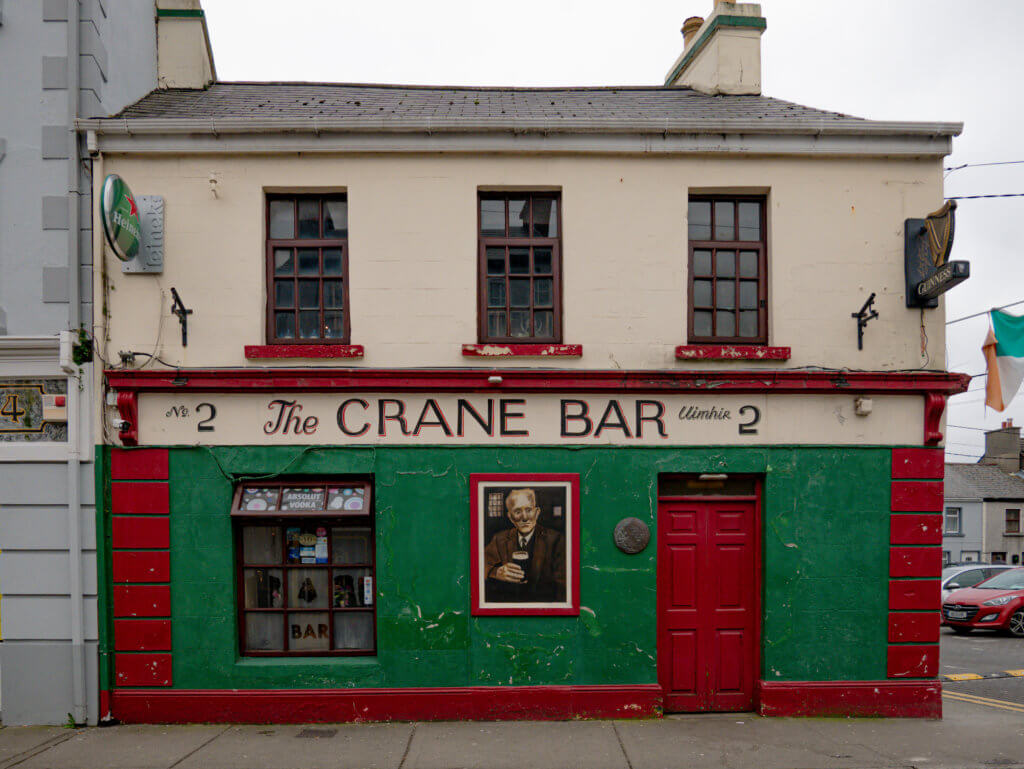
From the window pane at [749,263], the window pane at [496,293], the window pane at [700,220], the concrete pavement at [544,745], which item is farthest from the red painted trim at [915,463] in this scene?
the window pane at [496,293]

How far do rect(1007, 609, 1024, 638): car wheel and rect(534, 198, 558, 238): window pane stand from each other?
15120 millimetres

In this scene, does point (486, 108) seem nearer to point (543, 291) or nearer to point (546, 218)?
point (546, 218)

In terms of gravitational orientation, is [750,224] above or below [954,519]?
above

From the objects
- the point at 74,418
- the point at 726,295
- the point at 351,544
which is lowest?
the point at 351,544

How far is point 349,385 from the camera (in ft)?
24.5

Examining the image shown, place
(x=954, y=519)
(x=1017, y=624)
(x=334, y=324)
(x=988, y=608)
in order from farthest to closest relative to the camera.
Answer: (x=954, y=519) < (x=988, y=608) < (x=1017, y=624) < (x=334, y=324)

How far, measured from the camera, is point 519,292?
7.86 metres

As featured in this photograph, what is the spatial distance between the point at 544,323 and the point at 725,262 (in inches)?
90.0

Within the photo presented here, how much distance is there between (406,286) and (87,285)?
3.61 m

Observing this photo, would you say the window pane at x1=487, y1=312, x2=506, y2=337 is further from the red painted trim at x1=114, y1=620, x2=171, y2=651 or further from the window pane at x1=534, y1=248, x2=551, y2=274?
the red painted trim at x1=114, y1=620, x2=171, y2=651

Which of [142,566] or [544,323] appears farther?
[544,323]

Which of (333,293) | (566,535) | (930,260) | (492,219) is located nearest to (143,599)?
(333,293)

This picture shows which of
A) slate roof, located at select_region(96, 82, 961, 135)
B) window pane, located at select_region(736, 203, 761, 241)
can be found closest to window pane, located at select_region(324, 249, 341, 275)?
slate roof, located at select_region(96, 82, 961, 135)

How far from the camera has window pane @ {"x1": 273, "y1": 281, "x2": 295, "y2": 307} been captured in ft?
25.7
